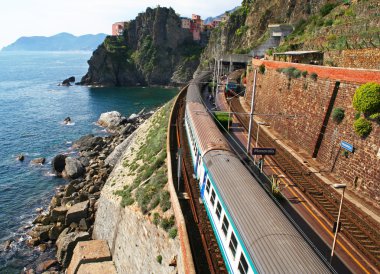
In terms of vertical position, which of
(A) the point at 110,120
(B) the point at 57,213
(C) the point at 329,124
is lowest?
(B) the point at 57,213

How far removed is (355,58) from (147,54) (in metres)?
111

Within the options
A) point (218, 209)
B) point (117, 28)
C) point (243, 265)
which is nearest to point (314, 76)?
point (218, 209)

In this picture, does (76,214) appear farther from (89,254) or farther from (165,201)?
(165,201)

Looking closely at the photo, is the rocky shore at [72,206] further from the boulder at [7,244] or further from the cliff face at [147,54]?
the cliff face at [147,54]

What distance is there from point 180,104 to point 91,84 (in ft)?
282

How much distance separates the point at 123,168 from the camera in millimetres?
31844

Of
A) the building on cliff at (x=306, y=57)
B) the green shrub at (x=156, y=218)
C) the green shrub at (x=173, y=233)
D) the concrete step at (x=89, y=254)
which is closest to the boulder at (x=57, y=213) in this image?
the concrete step at (x=89, y=254)

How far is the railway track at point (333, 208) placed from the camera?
1524 centimetres

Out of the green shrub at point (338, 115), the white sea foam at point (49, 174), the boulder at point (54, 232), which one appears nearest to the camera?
the green shrub at point (338, 115)

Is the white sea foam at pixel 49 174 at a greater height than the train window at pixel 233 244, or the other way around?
the train window at pixel 233 244

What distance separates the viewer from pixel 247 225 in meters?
11.5

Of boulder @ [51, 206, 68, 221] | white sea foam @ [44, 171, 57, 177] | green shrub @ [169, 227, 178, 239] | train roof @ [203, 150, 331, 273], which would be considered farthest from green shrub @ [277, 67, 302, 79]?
white sea foam @ [44, 171, 57, 177]

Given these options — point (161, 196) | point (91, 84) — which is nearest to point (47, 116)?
point (91, 84)

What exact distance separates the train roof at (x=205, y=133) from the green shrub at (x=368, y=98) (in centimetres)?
857
